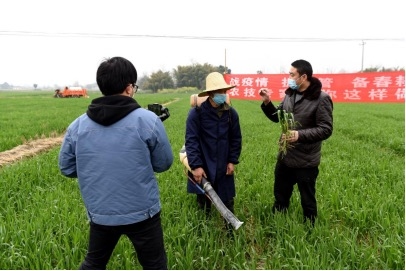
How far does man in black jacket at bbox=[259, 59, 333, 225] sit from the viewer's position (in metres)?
2.80

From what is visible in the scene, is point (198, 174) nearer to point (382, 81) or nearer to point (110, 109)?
point (110, 109)

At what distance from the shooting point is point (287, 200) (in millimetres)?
3373

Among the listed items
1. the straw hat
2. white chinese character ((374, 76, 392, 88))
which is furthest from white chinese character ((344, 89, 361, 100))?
the straw hat

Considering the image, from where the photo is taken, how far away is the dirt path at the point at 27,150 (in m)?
6.41

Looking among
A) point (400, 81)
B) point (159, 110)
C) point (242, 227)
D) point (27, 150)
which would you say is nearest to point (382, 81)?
point (400, 81)

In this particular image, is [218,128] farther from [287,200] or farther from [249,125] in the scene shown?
[249,125]

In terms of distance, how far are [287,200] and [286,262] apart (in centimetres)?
92

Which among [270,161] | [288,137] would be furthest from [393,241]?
[270,161]

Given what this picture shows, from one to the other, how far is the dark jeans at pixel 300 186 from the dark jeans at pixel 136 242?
1.55 metres

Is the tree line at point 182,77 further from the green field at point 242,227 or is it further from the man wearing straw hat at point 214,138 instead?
the man wearing straw hat at point 214,138

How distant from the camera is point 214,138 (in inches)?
111

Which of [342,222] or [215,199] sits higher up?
[215,199]

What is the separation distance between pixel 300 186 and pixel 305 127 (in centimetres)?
54

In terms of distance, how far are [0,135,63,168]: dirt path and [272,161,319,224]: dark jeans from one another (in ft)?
16.6
